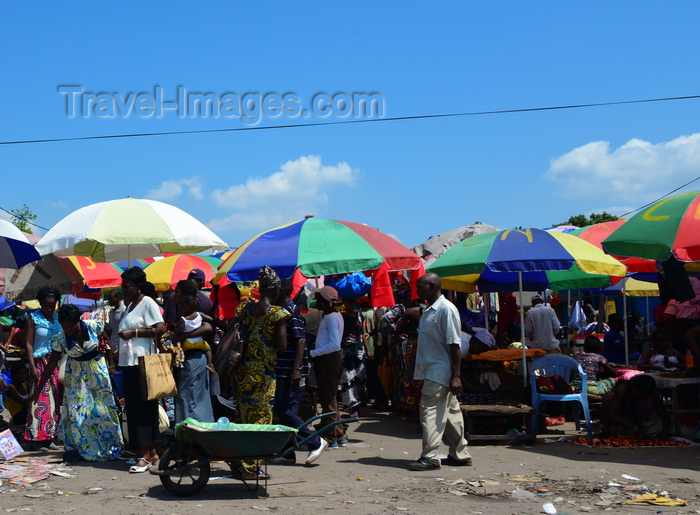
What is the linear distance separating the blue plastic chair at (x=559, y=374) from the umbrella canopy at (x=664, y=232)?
6.41 ft

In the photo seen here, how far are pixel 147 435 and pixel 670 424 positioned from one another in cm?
607

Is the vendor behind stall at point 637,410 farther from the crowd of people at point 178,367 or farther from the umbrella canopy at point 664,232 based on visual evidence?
the crowd of people at point 178,367

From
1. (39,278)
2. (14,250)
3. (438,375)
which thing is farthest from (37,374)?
(438,375)

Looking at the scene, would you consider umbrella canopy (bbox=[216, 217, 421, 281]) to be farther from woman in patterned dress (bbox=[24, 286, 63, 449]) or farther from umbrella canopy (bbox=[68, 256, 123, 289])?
umbrella canopy (bbox=[68, 256, 123, 289])

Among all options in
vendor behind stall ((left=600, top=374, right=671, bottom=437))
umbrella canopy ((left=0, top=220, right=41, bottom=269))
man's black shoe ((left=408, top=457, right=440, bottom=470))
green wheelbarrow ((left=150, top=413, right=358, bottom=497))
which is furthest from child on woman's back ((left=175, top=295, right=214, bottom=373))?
vendor behind stall ((left=600, top=374, right=671, bottom=437))

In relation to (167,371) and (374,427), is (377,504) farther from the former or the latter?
(374,427)

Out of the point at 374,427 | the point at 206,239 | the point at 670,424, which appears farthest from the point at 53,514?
the point at 670,424

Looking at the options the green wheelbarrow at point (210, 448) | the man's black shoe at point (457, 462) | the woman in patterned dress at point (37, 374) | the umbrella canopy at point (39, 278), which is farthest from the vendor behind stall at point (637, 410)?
the umbrella canopy at point (39, 278)

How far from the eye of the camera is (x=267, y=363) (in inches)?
278

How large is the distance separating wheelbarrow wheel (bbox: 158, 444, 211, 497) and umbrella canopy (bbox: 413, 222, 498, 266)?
1028cm

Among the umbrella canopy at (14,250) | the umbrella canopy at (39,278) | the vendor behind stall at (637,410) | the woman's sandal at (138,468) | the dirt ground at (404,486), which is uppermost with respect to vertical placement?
the umbrella canopy at (14,250)

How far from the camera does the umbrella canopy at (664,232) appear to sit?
775 centimetres

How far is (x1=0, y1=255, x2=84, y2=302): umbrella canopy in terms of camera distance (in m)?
10.4

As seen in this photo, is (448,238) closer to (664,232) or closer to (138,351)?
(664,232)
